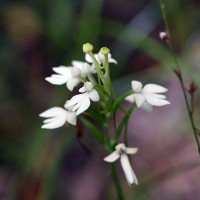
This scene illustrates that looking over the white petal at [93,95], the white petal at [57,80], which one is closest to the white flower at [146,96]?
the white petal at [93,95]

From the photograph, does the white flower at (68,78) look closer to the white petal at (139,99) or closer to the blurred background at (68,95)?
the white petal at (139,99)

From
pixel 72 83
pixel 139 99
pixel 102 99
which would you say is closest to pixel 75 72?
pixel 72 83

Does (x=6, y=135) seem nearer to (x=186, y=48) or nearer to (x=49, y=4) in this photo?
(x=49, y=4)

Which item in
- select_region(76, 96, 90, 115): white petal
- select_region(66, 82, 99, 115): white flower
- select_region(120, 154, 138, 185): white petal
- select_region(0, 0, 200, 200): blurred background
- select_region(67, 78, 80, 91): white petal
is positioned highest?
select_region(0, 0, 200, 200): blurred background

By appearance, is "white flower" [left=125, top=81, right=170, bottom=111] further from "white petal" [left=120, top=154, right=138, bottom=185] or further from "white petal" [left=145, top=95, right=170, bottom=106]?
"white petal" [left=120, top=154, right=138, bottom=185]

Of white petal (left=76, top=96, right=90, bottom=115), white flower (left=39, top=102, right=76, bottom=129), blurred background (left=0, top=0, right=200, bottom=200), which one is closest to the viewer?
white petal (left=76, top=96, right=90, bottom=115)

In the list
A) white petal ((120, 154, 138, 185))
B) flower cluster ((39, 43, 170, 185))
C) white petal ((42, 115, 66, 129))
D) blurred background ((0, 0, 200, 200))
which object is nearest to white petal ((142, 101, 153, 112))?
flower cluster ((39, 43, 170, 185))

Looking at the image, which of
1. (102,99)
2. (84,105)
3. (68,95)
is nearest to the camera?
(84,105)

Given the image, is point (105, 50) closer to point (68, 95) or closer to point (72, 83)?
point (72, 83)

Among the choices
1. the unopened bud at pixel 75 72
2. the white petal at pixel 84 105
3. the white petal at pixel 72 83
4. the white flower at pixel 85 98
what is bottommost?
the white petal at pixel 84 105
